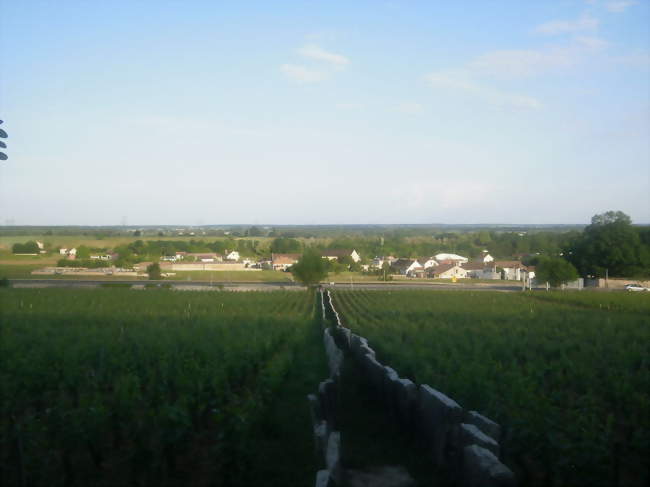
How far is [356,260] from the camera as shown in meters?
96.6

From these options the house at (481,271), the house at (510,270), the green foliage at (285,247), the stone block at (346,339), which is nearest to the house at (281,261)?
the green foliage at (285,247)

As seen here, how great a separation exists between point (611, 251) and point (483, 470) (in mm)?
50319

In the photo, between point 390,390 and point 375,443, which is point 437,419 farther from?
point 390,390

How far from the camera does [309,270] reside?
62531 mm

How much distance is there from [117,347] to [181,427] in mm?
5709

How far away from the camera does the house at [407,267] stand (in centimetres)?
9625

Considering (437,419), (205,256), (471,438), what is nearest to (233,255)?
(205,256)

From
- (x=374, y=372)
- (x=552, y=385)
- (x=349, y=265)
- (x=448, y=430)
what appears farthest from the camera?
(x=349, y=265)

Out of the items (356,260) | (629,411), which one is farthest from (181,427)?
(356,260)

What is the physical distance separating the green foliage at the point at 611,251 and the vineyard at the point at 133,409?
144 ft

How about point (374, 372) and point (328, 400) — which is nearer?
point (328, 400)

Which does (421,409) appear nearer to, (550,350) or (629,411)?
(629,411)

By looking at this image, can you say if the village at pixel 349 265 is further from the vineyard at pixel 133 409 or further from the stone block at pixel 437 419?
the stone block at pixel 437 419

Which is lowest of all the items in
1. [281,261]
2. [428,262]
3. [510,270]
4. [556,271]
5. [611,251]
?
[510,270]
